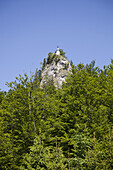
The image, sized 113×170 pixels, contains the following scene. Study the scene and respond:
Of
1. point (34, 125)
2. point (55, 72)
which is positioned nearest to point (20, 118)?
point (34, 125)

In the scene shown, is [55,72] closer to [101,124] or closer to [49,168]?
[101,124]

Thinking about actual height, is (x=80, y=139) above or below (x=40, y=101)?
below

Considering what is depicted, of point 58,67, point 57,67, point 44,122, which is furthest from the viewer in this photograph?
point 57,67

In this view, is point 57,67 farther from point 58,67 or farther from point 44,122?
point 44,122

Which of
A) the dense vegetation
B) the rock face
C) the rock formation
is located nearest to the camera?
the dense vegetation

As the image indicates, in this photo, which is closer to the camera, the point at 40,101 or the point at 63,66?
the point at 40,101

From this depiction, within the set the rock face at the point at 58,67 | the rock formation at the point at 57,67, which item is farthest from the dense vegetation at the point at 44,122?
the rock face at the point at 58,67

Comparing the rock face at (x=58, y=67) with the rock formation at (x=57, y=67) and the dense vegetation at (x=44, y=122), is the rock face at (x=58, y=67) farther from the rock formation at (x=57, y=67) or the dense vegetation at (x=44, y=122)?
the dense vegetation at (x=44, y=122)

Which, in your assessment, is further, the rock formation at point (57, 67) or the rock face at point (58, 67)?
the rock face at point (58, 67)

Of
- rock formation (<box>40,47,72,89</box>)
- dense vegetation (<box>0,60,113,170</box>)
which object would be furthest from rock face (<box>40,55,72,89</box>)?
dense vegetation (<box>0,60,113,170</box>)

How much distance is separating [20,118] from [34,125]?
1.59m

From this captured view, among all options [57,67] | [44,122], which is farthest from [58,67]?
[44,122]

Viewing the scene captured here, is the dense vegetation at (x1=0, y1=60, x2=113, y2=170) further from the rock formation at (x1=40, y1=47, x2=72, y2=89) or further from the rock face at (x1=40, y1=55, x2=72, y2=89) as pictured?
the rock face at (x1=40, y1=55, x2=72, y2=89)

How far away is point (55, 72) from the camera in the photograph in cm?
8988
